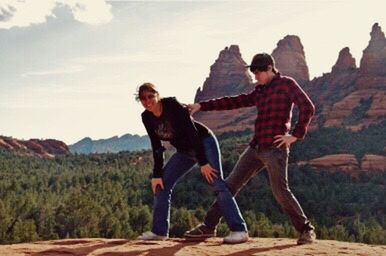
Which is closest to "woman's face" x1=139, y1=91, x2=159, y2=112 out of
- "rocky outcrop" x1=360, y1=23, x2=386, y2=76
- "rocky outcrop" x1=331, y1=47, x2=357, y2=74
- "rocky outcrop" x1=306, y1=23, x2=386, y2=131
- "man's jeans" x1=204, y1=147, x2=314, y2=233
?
"man's jeans" x1=204, y1=147, x2=314, y2=233

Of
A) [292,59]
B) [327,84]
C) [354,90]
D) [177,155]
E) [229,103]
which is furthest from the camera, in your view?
[292,59]

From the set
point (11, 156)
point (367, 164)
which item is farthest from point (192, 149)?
point (11, 156)

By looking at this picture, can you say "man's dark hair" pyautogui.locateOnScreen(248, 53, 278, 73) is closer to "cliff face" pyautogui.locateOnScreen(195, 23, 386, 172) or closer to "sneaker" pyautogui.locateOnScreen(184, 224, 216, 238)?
"sneaker" pyautogui.locateOnScreen(184, 224, 216, 238)

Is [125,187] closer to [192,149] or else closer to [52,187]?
[52,187]

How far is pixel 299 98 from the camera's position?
5559 millimetres

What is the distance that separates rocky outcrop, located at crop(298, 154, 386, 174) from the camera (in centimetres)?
6347

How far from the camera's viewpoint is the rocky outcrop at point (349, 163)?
6347cm

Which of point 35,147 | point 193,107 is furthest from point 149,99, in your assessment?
point 35,147

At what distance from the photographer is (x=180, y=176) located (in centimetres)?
604

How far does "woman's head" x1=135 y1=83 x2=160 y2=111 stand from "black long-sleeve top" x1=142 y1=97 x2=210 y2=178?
18 centimetres

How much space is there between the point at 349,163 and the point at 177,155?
203ft

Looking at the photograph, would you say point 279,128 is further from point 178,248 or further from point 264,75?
point 178,248

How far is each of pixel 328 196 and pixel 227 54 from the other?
310ft

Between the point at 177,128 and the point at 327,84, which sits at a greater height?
the point at 327,84
